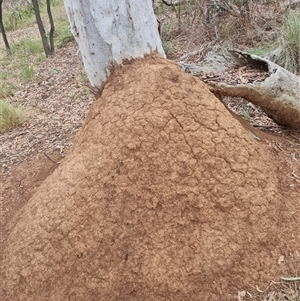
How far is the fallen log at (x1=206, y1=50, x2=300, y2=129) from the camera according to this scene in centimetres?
240

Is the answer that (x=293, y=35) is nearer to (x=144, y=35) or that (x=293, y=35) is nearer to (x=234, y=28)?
(x=234, y=28)

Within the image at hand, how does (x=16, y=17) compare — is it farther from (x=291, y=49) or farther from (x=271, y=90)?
(x=271, y=90)

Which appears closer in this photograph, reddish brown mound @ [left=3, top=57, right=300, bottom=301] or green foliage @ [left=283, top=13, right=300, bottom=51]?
A: reddish brown mound @ [left=3, top=57, right=300, bottom=301]

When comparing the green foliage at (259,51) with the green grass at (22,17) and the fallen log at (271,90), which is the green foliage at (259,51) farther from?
the green grass at (22,17)

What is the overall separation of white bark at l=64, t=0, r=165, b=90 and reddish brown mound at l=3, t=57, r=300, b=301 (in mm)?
83

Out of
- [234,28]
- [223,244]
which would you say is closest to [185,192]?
[223,244]

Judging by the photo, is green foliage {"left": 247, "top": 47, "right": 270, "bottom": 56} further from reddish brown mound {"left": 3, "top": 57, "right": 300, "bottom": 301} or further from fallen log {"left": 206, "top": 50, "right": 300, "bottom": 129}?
reddish brown mound {"left": 3, "top": 57, "right": 300, "bottom": 301}

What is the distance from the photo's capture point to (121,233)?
2002 millimetres

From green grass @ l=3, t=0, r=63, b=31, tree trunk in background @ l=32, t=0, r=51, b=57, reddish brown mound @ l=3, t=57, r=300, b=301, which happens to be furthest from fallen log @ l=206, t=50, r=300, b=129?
green grass @ l=3, t=0, r=63, b=31

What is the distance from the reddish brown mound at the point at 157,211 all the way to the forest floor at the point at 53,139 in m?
A: 0.15

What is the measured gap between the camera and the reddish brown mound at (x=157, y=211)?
76.8 inches

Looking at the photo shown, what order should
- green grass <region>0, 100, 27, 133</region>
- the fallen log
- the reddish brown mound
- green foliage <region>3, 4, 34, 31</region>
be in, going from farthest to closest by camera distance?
green foliage <region>3, 4, 34, 31</region>
green grass <region>0, 100, 27, 133</region>
the fallen log
the reddish brown mound

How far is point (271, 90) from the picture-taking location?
8.01ft

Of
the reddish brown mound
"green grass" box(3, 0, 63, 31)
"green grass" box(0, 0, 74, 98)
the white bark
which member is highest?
the white bark
